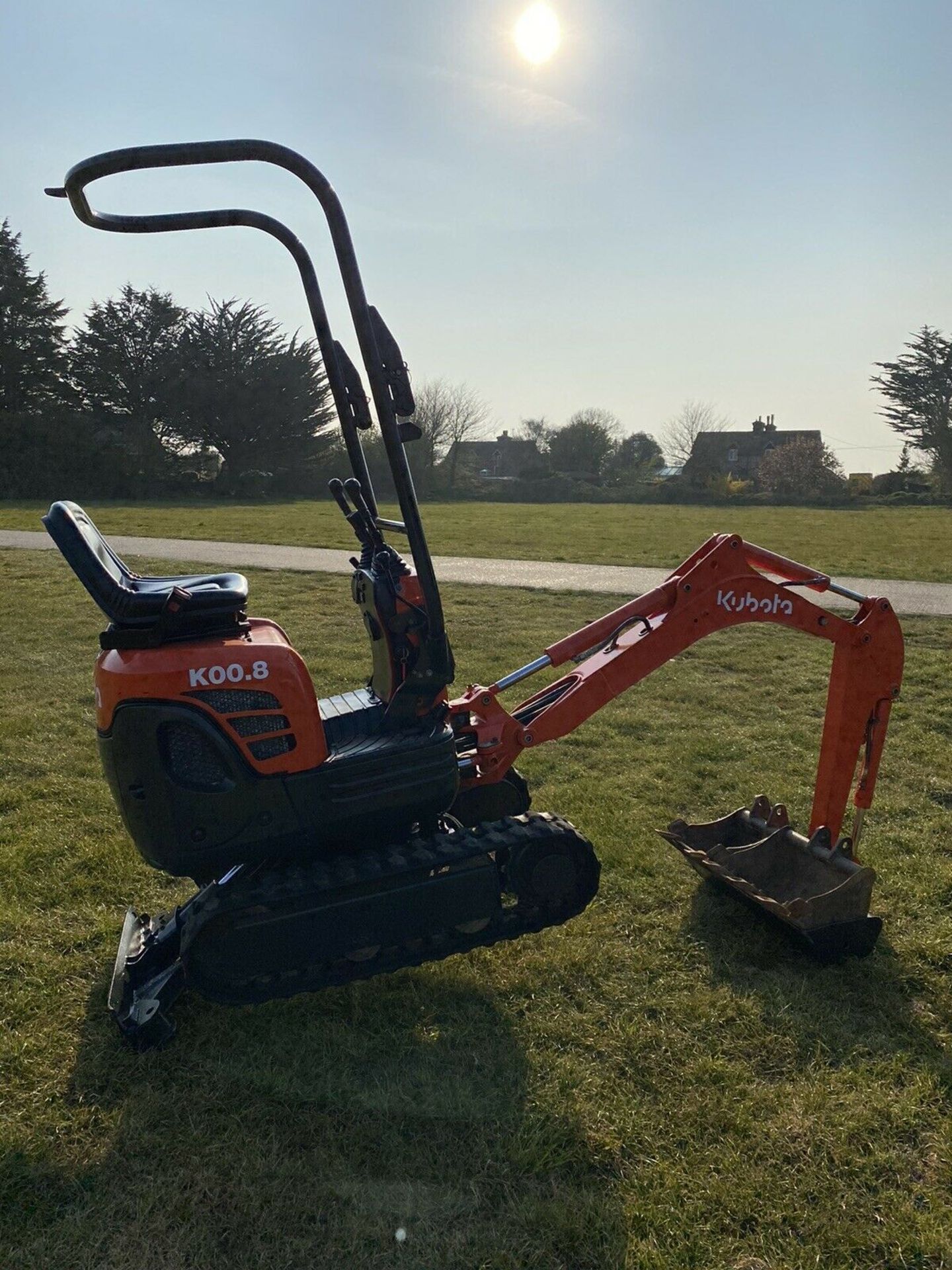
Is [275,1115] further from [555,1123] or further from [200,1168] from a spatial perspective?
[555,1123]

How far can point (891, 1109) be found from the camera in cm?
293

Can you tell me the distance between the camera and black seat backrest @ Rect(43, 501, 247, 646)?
119 inches

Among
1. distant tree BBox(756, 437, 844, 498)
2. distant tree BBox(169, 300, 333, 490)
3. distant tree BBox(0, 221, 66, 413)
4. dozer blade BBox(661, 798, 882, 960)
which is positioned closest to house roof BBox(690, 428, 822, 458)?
distant tree BBox(756, 437, 844, 498)

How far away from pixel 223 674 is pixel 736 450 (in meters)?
63.0

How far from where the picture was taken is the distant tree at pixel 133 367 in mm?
36438

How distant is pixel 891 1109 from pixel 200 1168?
6.87 ft

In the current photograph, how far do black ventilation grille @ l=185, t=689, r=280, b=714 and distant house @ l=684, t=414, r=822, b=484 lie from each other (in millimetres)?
42705

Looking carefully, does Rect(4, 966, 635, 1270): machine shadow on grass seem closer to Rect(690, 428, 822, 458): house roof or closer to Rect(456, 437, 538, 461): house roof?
Rect(456, 437, 538, 461): house roof

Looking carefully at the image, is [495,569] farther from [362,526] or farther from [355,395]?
[355,395]

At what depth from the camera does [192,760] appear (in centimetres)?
315

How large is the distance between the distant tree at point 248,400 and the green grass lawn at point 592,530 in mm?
7109

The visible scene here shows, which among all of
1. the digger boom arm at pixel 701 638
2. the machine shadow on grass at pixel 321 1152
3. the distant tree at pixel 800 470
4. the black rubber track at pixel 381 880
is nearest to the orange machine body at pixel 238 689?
the black rubber track at pixel 381 880

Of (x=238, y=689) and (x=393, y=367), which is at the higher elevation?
(x=393, y=367)

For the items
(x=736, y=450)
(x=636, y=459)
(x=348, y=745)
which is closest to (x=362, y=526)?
(x=348, y=745)
